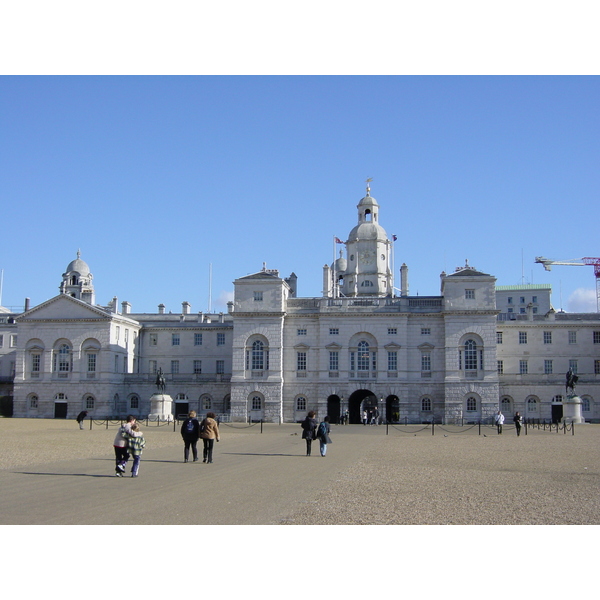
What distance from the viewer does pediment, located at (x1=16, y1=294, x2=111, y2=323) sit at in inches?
2744

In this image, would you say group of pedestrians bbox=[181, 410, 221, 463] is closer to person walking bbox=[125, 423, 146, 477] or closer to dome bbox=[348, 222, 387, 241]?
person walking bbox=[125, 423, 146, 477]

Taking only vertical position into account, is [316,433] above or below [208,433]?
below

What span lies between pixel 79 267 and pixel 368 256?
103ft

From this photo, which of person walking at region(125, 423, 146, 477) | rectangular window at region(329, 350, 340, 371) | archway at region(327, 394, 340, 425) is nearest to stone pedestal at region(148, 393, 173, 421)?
archway at region(327, 394, 340, 425)

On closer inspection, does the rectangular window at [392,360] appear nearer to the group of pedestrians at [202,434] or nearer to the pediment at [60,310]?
the pediment at [60,310]

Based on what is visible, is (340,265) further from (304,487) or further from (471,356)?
(304,487)

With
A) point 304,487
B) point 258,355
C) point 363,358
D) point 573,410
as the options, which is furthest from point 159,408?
point 304,487

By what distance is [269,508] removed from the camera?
1516 cm

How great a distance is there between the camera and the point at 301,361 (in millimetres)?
66875

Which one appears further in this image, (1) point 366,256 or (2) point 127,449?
(1) point 366,256

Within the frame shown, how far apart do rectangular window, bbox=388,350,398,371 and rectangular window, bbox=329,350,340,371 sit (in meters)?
4.47

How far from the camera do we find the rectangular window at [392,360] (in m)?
65.6

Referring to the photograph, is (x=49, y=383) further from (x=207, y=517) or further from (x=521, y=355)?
(x=207, y=517)

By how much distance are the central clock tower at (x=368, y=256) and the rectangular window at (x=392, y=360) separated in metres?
13.9
